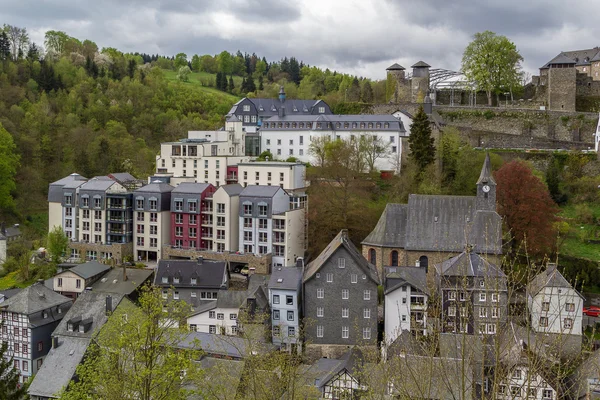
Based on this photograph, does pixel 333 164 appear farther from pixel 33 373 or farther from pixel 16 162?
pixel 16 162

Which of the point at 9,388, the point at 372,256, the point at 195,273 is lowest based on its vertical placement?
the point at 9,388

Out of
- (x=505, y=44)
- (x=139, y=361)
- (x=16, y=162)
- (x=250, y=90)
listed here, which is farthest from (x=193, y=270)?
(x=250, y=90)

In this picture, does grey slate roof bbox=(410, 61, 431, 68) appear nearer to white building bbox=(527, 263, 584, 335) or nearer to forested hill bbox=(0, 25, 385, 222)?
forested hill bbox=(0, 25, 385, 222)

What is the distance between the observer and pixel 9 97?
72.1 meters

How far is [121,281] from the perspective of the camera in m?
38.8

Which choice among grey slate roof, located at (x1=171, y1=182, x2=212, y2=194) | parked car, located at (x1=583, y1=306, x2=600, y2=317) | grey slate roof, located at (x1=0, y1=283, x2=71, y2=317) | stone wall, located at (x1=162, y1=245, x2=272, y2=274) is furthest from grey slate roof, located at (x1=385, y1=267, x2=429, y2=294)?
→ grey slate roof, located at (x1=0, y1=283, x2=71, y2=317)

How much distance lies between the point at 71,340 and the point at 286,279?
11.7 m

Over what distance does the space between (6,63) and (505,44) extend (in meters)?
61.6

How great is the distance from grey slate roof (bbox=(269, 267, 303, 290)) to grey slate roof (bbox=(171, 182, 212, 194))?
1181cm

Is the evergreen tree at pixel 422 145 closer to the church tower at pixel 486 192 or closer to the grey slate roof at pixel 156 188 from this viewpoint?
the church tower at pixel 486 192

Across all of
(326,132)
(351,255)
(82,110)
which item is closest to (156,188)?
(326,132)

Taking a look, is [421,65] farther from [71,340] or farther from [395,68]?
[71,340]

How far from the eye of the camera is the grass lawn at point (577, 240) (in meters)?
37.9

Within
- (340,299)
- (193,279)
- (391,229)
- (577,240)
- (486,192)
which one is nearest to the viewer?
(340,299)
